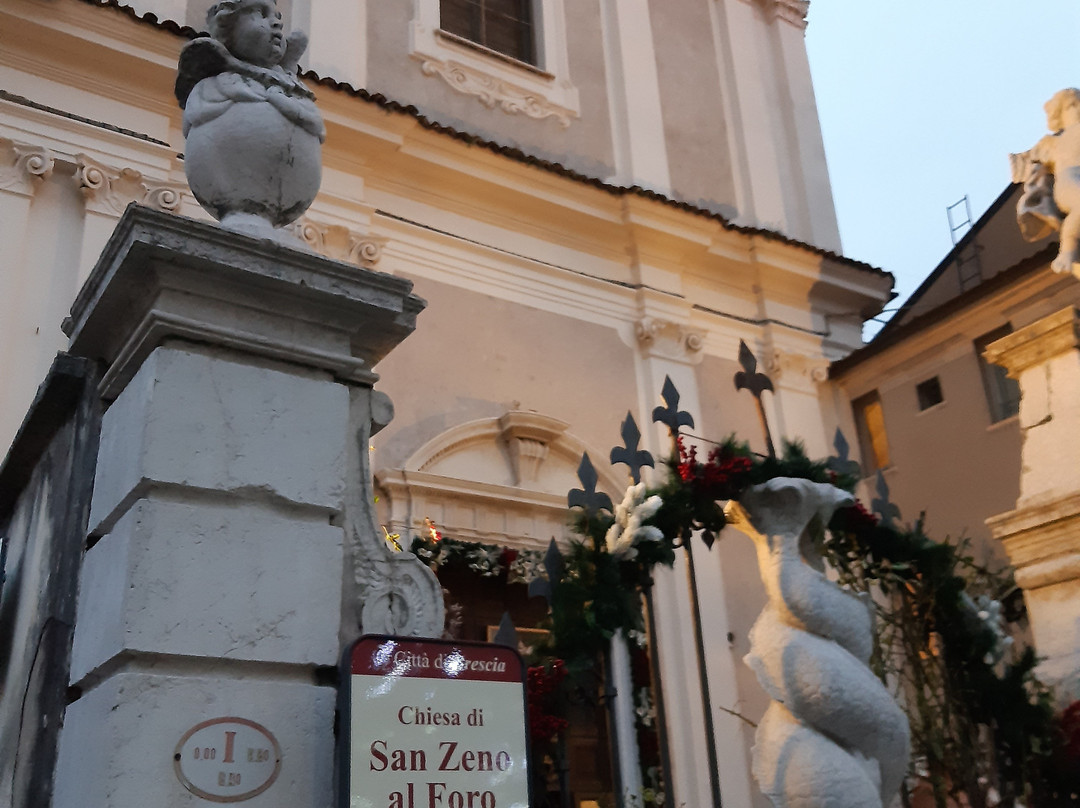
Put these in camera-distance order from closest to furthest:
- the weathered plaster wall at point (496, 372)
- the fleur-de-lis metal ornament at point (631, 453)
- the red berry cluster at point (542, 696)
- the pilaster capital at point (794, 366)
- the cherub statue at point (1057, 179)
Result: the red berry cluster at point (542, 696)
the fleur-de-lis metal ornament at point (631, 453)
the cherub statue at point (1057, 179)
the weathered plaster wall at point (496, 372)
the pilaster capital at point (794, 366)

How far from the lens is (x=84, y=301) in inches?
114

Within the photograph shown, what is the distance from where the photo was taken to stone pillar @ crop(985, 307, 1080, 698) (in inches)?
193

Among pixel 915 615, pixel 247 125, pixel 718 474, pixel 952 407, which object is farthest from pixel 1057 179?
pixel 952 407

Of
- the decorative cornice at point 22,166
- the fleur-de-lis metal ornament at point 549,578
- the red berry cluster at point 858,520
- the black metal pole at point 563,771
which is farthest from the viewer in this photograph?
the decorative cornice at point 22,166

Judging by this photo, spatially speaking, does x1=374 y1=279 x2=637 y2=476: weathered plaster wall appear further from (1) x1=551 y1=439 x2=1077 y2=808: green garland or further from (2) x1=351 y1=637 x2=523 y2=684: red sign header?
(2) x1=351 y1=637 x2=523 y2=684: red sign header

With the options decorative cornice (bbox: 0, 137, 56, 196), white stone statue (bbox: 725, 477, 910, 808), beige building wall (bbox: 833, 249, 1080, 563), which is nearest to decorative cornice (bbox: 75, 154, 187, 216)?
decorative cornice (bbox: 0, 137, 56, 196)

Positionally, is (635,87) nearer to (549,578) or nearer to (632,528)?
(632,528)

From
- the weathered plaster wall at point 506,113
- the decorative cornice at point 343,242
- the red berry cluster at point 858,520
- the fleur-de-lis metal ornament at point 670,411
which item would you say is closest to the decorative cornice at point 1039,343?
the red berry cluster at point 858,520

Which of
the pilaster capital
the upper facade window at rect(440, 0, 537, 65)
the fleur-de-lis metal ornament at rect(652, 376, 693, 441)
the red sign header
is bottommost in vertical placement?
the red sign header

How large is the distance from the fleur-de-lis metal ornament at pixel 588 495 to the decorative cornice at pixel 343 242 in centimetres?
530

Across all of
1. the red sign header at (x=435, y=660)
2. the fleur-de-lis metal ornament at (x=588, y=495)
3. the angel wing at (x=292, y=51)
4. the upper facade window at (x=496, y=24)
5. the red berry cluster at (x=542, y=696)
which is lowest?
the red sign header at (x=435, y=660)

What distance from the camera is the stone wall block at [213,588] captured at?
234 centimetres

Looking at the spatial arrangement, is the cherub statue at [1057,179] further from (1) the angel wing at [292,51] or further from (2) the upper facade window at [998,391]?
(2) the upper facade window at [998,391]

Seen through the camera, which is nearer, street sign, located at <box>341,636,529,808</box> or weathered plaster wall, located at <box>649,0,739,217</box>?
street sign, located at <box>341,636,529,808</box>
